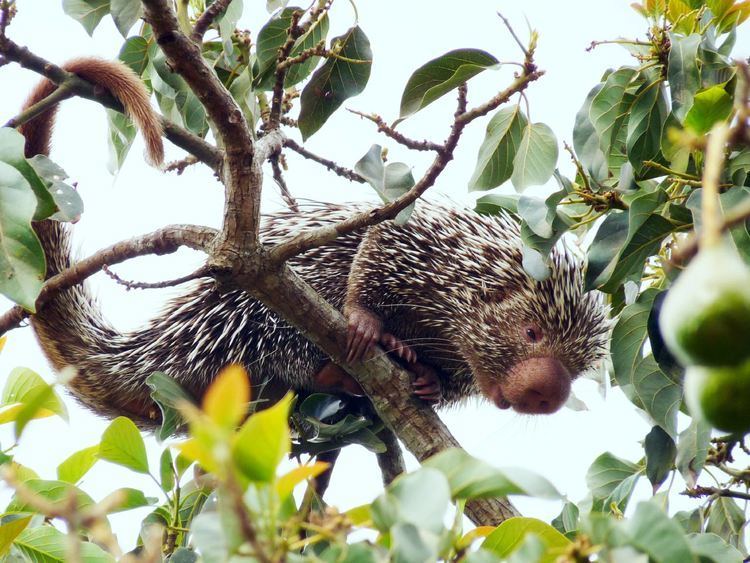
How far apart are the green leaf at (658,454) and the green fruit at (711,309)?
4.10ft

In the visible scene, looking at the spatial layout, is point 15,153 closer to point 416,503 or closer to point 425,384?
point 416,503

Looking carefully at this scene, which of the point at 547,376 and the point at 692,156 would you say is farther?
the point at 547,376

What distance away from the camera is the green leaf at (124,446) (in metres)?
1.57

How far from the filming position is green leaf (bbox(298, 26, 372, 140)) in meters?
2.17

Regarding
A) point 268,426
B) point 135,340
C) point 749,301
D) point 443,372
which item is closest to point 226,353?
point 135,340

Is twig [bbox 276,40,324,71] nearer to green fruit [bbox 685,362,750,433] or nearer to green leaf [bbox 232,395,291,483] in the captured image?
green leaf [bbox 232,395,291,483]

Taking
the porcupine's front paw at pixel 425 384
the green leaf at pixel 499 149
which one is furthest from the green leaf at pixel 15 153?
the porcupine's front paw at pixel 425 384

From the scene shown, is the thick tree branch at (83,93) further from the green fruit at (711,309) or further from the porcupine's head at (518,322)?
the green fruit at (711,309)

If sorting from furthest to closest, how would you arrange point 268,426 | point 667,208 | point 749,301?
point 667,208, point 268,426, point 749,301

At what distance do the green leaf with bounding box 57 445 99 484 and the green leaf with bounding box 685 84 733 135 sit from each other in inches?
53.5

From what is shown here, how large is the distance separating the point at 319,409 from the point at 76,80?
3.57 feet

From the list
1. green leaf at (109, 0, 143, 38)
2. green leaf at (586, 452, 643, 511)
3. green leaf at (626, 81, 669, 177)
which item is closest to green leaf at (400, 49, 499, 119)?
green leaf at (626, 81, 669, 177)

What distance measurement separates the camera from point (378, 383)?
89.8 inches

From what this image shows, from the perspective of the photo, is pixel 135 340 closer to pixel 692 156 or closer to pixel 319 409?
pixel 319 409
